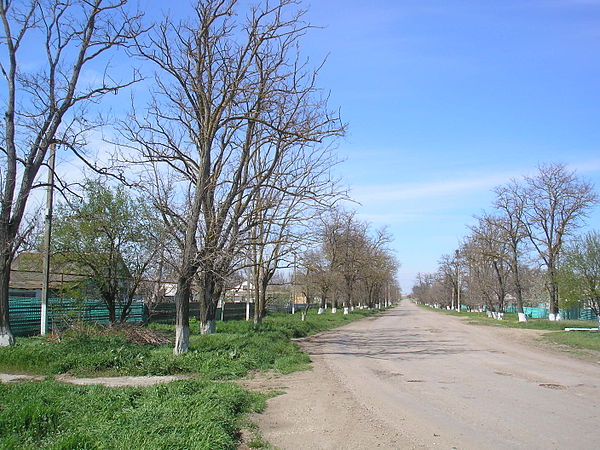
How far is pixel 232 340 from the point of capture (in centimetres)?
1653

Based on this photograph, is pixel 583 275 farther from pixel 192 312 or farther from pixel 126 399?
pixel 126 399

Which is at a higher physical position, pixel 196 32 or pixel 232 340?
pixel 196 32

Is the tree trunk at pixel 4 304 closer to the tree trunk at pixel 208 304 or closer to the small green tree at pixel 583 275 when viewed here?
the tree trunk at pixel 208 304

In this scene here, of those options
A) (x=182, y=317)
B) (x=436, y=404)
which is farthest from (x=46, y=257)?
(x=436, y=404)

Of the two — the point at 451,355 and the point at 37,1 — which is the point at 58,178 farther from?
the point at 451,355

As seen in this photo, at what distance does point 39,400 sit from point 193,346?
831 cm

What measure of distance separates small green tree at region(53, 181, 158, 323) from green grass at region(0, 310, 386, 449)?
6.58m

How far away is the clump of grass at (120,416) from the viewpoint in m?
5.78

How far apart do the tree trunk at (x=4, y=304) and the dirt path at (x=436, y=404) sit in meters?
7.53

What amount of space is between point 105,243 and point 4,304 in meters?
7.61

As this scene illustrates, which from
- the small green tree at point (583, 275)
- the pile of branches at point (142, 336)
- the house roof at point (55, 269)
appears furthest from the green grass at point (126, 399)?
the small green tree at point (583, 275)

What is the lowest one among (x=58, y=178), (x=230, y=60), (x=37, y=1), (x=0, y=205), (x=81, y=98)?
(x=0, y=205)

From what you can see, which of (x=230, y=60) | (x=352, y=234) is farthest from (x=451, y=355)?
(x=352, y=234)

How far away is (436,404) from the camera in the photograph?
9328mm
